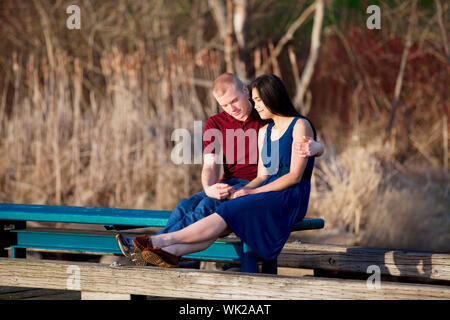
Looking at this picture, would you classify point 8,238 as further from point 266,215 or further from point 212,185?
point 266,215

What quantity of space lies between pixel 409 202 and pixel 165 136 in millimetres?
2411

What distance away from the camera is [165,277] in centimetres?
339

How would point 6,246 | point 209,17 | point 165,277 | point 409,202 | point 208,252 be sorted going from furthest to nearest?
point 209,17
point 409,202
point 6,246
point 208,252
point 165,277

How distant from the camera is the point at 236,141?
4012 mm

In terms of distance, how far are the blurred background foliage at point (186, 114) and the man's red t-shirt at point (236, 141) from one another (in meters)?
1.87

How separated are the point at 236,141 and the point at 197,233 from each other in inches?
27.5

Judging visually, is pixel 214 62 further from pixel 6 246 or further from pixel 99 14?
pixel 99 14

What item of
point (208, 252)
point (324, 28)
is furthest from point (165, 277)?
point (324, 28)

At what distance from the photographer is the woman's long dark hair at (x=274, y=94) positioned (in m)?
3.74

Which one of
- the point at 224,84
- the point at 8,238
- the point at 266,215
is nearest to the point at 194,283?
the point at 266,215

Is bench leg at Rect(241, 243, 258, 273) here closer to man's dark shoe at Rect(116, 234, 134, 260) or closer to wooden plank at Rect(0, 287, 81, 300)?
man's dark shoe at Rect(116, 234, 134, 260)

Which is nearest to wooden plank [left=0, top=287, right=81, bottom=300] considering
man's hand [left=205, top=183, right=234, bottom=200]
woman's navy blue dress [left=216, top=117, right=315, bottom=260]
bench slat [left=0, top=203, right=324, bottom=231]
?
bench slat [left=0, top=203, right=324, bottom=231]

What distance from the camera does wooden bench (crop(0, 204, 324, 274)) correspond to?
3.88 meters

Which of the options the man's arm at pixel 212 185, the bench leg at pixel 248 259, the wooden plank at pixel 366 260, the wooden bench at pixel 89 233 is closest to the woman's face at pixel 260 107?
the man's arm at pixel 212 185
